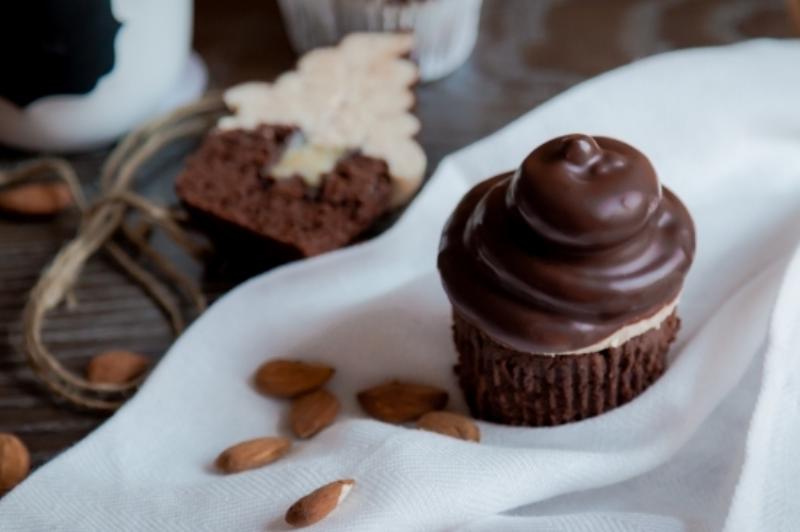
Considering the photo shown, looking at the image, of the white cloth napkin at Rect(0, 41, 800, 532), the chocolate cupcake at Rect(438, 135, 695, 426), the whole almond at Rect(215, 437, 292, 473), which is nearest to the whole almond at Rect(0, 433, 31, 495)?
the white cloth napkin at Rect(0, 41, 800, 532)

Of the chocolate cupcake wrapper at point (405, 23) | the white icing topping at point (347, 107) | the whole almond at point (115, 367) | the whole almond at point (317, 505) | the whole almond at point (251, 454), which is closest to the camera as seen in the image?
the whole almond at point (317, 505)

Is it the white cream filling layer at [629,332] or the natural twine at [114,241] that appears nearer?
the white cream filling layer at [629,332]

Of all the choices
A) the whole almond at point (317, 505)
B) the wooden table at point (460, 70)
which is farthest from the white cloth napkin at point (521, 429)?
the wooden table at point (460, 70)

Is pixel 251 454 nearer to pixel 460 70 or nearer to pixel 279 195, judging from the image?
pixel 279 195

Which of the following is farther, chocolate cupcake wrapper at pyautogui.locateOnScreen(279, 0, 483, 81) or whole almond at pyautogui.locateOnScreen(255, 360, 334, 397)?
chocolate cupcake wrapper at pyautogui.locateOnScreen(279, 0, 483, 81)

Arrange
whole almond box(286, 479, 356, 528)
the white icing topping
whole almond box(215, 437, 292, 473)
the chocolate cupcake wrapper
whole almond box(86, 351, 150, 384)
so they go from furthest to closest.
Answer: the chocolate cupcake wrapper, the white icing topping, whole almond box(86, 351, 150, 384), whole almond box(215, 437, 292, 473), whole almond box(286, 479, 356, 528)

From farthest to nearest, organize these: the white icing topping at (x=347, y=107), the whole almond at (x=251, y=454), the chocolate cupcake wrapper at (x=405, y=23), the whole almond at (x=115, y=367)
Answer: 1. the chocolate cupcake wrapper at (x=405, y=23)
2. the white icing topping at (x=347, y=107)
3. the whole almond at (x=115, y=367)
4. the whole almond at (x=251, y=454)

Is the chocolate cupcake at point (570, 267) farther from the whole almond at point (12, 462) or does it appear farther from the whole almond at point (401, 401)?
the whole almond at point (12, 462)

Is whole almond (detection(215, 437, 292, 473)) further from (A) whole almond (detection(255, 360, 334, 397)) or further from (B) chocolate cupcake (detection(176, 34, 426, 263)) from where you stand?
(B) chocolate cupcake (detection(176, 34, 426, 263))
